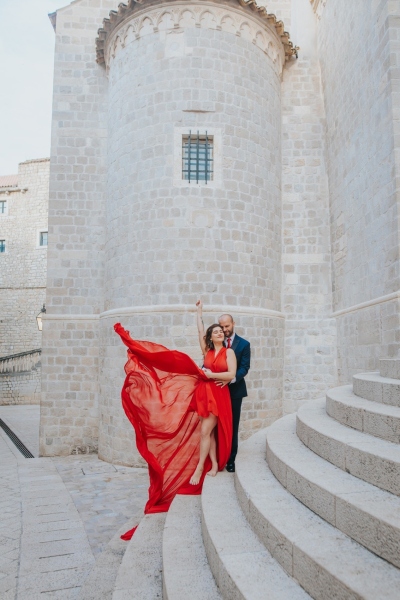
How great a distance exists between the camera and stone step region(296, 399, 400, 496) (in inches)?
104

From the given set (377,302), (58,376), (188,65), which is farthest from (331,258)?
(58,376)

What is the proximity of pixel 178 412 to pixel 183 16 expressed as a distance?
8.02 meters

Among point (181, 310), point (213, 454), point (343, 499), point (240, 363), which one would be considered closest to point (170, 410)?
point (213, 454)

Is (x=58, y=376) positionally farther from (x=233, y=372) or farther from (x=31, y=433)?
→ (x=233, y=372)

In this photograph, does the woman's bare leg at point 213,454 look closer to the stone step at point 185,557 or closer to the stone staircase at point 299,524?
the stone staircase at point 299,524

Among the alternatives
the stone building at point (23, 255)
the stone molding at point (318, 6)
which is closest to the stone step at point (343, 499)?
the stone molding at point (318, 6)

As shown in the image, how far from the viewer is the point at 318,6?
35.4 feet

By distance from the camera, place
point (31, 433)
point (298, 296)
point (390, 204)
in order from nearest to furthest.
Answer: point (390, 204)
point (298, 296)
point (31, 433)

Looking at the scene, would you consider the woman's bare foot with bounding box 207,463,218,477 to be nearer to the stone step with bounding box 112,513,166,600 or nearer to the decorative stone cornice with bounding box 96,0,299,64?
the stone step with bounding box 112,513,166,600

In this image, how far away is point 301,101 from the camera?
10625 millimetres

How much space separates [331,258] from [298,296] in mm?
1110

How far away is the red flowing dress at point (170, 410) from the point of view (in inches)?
175

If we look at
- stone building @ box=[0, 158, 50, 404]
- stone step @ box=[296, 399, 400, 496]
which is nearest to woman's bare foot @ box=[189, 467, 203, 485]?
stone step @ box=[296, 399, 400, 496]

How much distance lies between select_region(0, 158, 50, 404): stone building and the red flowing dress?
23.4 meters
